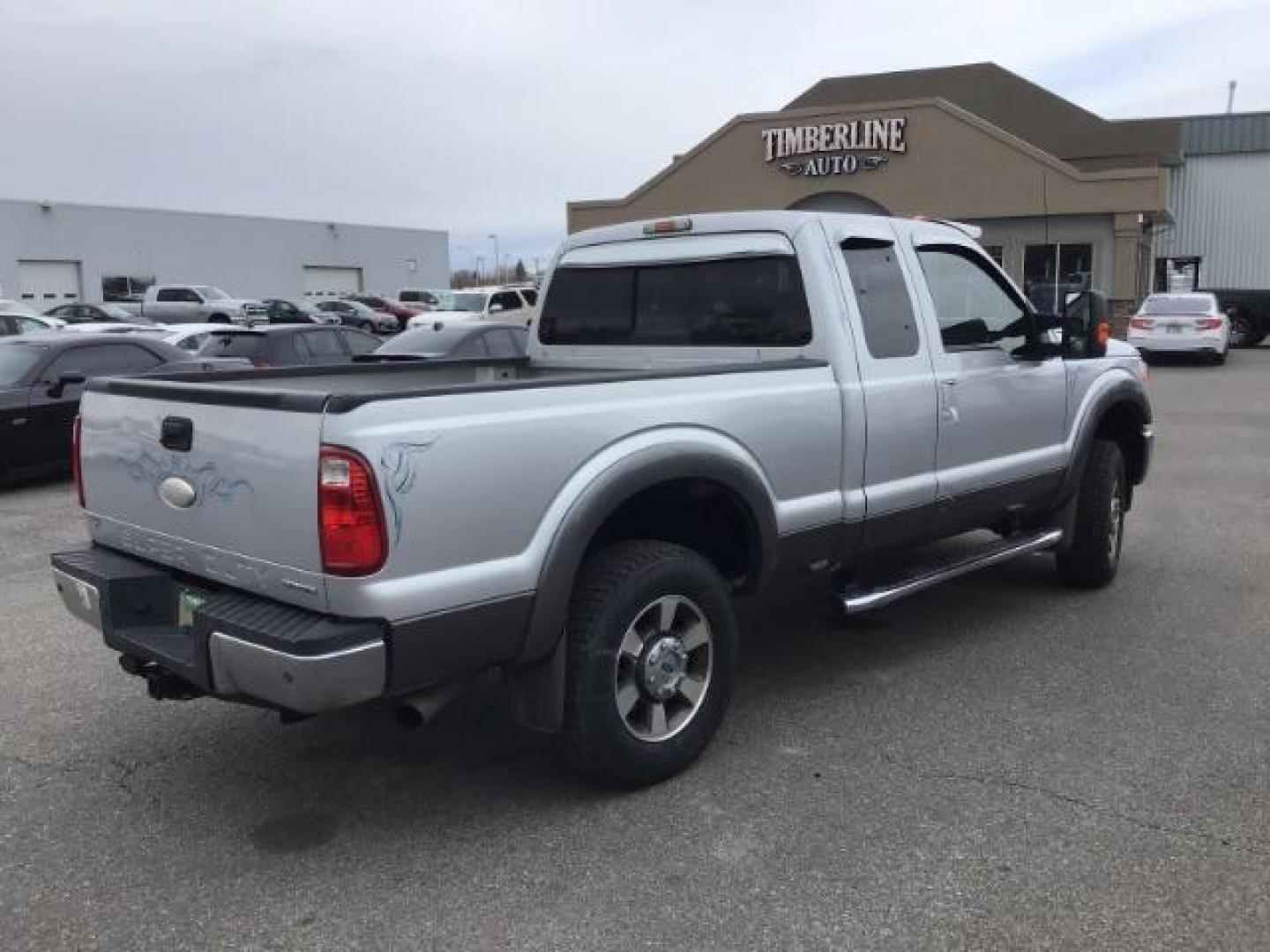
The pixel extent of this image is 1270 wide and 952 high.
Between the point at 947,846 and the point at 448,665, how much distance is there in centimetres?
163

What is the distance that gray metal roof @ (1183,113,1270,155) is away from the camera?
3662cm

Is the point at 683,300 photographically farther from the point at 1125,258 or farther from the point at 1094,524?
the point at 1125,258

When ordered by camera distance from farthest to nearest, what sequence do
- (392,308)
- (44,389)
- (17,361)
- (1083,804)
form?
(392,308) < (17,361) < (44,389) < (1083,804)

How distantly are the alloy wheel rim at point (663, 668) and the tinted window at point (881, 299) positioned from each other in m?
1.45

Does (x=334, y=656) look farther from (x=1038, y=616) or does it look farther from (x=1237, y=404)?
(x=1237, y=404)

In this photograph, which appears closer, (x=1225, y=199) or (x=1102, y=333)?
(x=1102, y=333)

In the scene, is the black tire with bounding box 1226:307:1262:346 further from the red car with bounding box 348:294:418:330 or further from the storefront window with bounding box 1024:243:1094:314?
the red car with bounding box 348:294:418:330

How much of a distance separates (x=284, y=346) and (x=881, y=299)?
10.4 meters

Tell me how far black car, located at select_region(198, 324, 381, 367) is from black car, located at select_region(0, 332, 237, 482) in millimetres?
1866

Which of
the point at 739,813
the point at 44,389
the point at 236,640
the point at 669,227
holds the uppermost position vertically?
the point at 669,227

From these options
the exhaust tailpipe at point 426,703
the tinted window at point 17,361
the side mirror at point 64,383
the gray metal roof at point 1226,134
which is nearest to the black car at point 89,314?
the tinted window at point 17,361

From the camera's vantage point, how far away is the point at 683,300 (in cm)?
509

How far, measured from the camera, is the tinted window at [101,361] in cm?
1105

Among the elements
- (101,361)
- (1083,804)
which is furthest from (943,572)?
(101,361)
